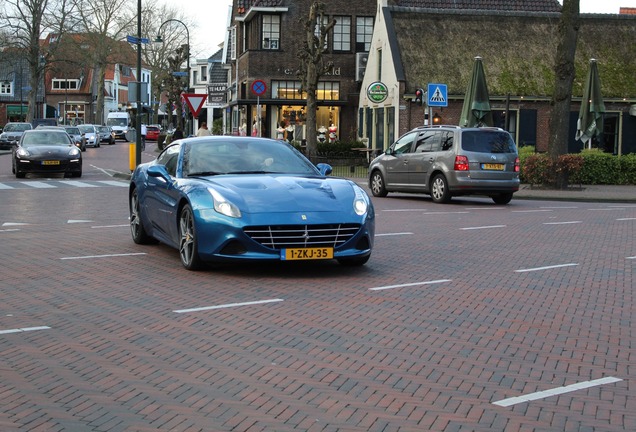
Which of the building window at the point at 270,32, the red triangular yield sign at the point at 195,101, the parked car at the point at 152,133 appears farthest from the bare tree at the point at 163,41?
the red triangular yield sign at the point at 195,101

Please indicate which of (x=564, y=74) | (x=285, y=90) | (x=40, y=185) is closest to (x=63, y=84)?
(x=285, y=90)

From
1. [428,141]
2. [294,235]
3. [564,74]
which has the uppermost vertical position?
[564,74]

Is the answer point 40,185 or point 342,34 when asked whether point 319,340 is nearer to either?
point 40,185

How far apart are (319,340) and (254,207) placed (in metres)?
2.94

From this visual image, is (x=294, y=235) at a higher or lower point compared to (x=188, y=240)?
higher

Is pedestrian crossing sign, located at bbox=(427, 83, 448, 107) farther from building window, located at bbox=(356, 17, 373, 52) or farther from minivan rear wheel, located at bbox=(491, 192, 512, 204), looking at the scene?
building window, located at bbox=(356, 17, 373, 52)

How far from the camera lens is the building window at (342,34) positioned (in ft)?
170

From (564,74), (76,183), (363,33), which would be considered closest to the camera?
(564,74)

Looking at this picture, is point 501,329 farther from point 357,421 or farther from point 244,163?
point 244,163

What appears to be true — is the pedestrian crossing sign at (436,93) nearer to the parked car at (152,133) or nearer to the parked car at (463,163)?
the parked car at (463,163)

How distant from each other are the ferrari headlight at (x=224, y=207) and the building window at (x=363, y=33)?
140 feet

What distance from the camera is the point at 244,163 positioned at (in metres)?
11.2

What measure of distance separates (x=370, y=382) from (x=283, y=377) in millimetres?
538

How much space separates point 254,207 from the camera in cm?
971
